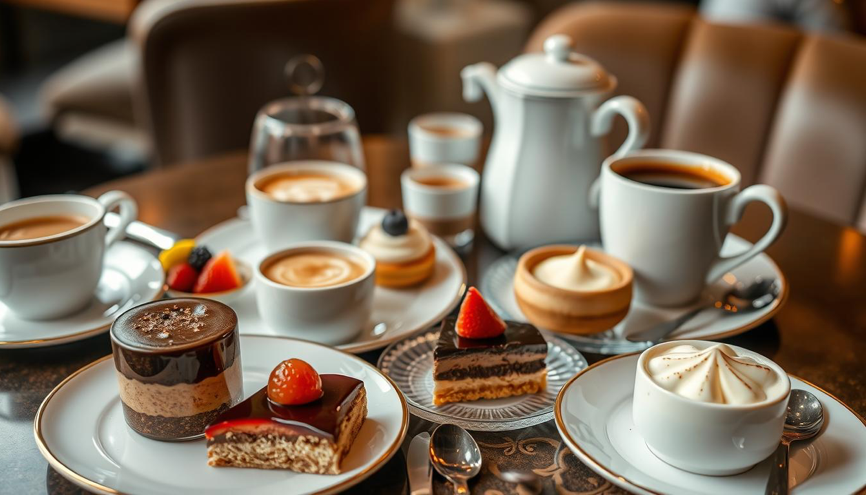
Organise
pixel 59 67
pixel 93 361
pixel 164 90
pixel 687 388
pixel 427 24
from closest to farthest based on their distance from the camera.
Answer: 1. pixel 687 388
2. pixel 93 361
3. pixel 164 90
4. pixel 427 24
5. pixel 59 67

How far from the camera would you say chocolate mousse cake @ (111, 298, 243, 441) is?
0.78 meters

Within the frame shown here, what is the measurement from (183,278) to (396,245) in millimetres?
299

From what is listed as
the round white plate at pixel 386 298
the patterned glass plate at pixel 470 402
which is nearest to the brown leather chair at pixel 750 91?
→ the round white plate at pixel 386 298

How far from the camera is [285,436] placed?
76 cm

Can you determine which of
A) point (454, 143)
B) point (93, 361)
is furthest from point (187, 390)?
point (454, 143)

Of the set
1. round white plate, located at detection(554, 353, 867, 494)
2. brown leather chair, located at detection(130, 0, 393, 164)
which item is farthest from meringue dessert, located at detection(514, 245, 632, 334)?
brown leather chair, located at detection(130, 0, 393, 164)

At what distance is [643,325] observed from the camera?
1071 mm

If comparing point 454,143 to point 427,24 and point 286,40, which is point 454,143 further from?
point 427,24

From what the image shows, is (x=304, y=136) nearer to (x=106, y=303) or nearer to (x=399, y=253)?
(x=399, y=253)

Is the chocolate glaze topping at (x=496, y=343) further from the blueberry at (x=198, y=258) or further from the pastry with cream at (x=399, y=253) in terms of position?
the blueberry at (x=198, y=258)

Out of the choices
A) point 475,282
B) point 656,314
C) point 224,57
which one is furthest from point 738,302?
point 224,57

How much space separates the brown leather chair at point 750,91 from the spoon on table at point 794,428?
3.17 ft

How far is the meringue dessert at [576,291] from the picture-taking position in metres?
0.99

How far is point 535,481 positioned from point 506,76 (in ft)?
2.09
